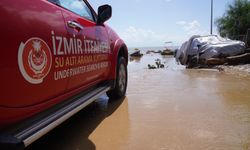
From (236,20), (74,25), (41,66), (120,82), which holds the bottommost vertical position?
(120,82)

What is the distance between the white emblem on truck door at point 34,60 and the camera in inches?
68.1

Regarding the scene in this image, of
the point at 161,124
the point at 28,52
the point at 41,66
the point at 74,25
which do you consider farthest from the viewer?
the point at 161,124

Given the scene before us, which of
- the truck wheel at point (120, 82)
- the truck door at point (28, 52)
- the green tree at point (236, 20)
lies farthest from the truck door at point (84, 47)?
the green tree at point (236, 20)

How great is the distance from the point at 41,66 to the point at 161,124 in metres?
1.73

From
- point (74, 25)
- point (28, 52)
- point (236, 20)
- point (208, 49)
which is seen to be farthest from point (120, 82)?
point (236, 20)

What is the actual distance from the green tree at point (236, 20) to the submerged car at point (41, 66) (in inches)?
1270

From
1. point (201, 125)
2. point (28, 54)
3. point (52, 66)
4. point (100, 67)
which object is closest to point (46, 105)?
point (52, 66)

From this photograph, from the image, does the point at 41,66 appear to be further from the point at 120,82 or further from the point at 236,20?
the point at 236,20

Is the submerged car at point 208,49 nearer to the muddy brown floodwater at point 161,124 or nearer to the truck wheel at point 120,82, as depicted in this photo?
the muddy brown floodwater at point 161,124

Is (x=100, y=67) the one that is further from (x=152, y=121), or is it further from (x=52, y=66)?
(x=52, y=66)

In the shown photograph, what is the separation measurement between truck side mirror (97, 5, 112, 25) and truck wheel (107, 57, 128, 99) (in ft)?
3.14

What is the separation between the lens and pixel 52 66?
2.09 metres

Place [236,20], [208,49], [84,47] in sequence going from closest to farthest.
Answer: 1. [84,47]
2. [208,49]
3. [236,20]

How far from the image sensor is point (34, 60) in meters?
1.85
